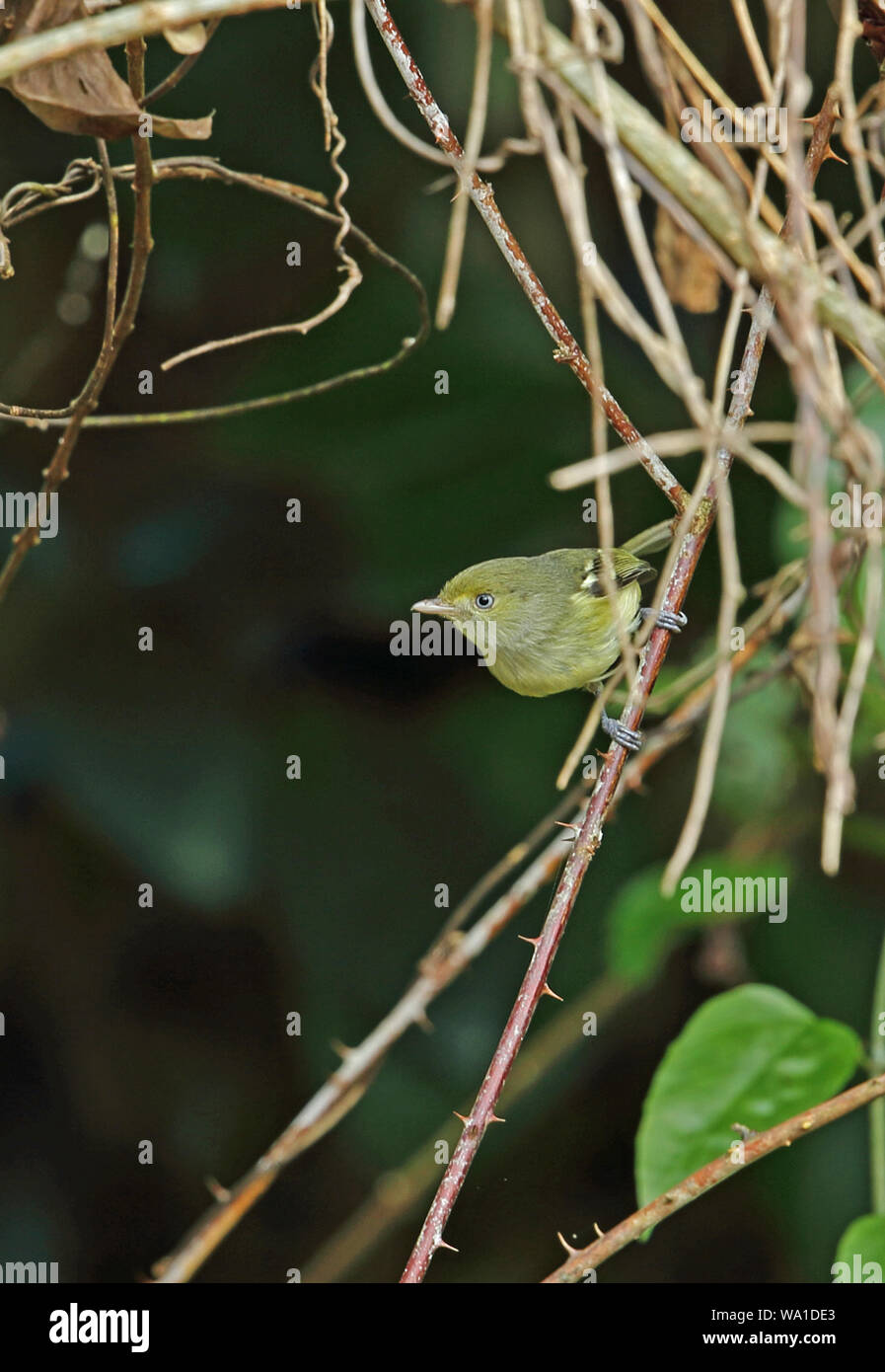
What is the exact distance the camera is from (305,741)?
3.63m

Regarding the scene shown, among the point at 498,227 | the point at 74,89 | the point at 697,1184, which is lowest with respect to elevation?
the point at 697,1184

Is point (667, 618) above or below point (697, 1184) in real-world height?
above

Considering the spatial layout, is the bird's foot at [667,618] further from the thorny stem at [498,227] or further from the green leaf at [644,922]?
the green leaf at [644,922]

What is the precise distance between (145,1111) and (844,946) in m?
1.95

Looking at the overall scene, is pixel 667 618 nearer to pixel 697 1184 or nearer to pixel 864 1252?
pixel 697 1184

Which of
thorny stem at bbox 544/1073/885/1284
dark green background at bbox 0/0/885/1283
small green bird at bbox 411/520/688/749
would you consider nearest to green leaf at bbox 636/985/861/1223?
thorny stem at bbox 544/1073/885/1284

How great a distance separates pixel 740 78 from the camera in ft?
11.9

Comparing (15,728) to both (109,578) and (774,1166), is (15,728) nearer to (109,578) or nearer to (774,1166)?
(109,578)

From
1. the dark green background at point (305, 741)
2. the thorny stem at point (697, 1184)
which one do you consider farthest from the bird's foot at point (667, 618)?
the dark green background at point (305, 741)

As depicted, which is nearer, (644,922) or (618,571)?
(644,922)

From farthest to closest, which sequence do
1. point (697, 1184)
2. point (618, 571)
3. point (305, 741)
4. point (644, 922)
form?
point (305, 741)
point (618, 571)
point (644, 922)
point (697, 1184)

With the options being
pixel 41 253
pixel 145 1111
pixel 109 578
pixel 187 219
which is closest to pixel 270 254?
pixel 187 219

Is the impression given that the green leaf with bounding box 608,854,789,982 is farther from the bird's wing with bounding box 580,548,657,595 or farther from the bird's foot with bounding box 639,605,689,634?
the bird's foot with bounding box 639,605,689,634

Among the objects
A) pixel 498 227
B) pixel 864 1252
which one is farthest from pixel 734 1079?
pixel 498 227
